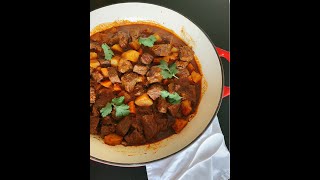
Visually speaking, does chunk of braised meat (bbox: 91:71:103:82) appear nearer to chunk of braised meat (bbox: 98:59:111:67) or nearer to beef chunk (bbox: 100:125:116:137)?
chunk of braised meat (bbox: 98:59:111:67)

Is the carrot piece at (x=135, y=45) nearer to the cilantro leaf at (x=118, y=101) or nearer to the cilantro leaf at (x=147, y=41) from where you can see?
the cilantro leaf at (x=147, y=41)

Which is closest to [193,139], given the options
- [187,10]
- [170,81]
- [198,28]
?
[170,81]

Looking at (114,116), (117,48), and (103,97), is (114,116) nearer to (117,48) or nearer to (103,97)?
(103,97)

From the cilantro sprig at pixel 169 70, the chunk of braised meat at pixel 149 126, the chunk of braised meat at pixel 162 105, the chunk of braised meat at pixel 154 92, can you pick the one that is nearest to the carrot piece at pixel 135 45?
the cilantro sprig at pixel 169 70

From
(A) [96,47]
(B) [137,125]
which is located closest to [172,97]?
(B) [137,125]

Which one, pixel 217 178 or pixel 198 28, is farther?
pixel 198 28

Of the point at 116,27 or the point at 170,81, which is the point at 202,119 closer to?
the point at 170,81

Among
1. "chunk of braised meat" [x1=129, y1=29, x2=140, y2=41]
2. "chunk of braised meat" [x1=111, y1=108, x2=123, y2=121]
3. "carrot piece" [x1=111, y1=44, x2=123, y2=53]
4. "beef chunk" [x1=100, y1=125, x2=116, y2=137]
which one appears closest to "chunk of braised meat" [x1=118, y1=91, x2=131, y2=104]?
"chunk of braised meat" [x1=111, y1=108, x2=123, y2=121]

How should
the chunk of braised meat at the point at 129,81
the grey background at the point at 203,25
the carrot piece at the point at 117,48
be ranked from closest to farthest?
the grey background at the point at 203,25
the chunk of braised meat at the point at 129,81
the carrot piece at the point at 117,48
